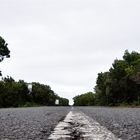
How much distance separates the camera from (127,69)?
77250mm

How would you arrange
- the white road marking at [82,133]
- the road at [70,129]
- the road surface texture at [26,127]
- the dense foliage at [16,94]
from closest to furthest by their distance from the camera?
the white road marking at [82,133] → the road at [70,129] → the road surface texture at [26,127] → the dense foliage at [16,94]

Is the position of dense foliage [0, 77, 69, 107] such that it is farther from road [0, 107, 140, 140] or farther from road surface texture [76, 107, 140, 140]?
road [0, 107, 140, 140]

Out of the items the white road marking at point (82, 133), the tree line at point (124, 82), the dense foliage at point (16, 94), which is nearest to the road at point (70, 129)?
the white road marking at point (82, 133)

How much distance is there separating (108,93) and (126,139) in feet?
247

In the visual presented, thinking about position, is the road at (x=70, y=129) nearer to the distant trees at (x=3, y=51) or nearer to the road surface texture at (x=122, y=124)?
the road surface texture at (x=122, y=124)

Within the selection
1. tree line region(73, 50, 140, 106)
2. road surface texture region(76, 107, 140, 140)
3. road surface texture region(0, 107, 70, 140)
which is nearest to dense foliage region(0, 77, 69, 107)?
tree line region(73, 50, 140, 106)

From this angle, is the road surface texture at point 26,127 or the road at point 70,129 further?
the road surface texture at point 26,127

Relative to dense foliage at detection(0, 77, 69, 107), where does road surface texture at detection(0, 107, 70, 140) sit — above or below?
below

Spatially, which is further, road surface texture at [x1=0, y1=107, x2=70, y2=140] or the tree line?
the tree line

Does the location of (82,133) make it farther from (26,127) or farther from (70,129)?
(26,127)

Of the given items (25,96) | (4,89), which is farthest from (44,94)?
(4,89)

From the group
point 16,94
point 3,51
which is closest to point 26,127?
point 3,51

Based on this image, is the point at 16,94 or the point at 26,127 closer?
the point at 26,127

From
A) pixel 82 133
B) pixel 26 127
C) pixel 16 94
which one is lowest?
pixel 82 133
